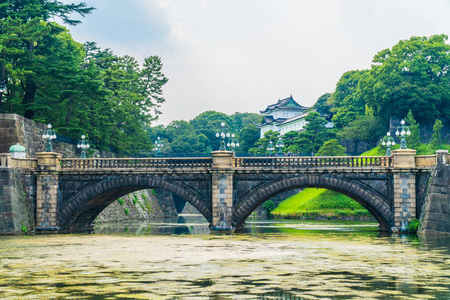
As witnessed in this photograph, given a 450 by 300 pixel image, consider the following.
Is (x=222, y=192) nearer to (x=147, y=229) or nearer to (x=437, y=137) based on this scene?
(x=147, y=229)

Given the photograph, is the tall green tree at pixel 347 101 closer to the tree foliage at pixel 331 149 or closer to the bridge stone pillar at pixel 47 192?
the tree foliage at pixel 331 149

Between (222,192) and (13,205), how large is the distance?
14.7 metres

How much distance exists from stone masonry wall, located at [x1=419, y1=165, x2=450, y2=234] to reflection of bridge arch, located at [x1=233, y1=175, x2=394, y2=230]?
308 centimetres

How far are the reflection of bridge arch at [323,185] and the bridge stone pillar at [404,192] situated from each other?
605mm

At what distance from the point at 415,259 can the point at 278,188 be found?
1863cm

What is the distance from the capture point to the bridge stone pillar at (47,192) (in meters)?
46.0

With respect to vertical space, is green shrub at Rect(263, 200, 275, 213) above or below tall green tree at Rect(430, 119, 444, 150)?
below

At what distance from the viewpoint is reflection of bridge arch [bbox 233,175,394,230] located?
142ft

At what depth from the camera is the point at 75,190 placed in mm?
46406

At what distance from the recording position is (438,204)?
40.4m

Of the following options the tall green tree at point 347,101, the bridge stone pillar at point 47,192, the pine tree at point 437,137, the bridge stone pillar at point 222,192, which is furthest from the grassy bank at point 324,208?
the bridge stone pillar at point 47,192

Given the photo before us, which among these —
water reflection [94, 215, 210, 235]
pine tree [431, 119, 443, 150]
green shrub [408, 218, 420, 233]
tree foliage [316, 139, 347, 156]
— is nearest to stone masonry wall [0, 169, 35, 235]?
water reflection [94, 215, 210, 235]

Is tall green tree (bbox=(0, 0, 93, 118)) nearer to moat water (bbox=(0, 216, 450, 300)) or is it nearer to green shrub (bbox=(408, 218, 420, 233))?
moat water (bbox=(0, 216, 450, 300))

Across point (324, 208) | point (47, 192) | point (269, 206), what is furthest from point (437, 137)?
point (47, 192)
